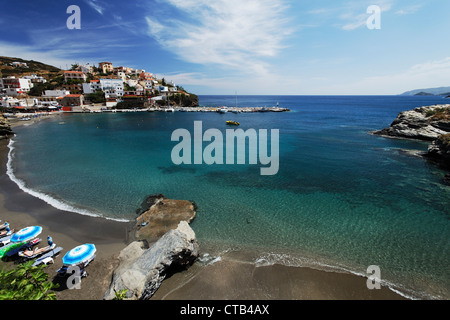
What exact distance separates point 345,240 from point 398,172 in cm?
1829

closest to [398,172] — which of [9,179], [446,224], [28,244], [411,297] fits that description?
[446,224]

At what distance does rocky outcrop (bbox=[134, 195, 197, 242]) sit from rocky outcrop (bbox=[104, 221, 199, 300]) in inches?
65.8

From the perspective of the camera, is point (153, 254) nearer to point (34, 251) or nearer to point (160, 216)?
point (160, 216)

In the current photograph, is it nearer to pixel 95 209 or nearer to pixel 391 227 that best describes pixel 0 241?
pixel 95 209

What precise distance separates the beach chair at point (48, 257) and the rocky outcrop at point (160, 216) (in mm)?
4308

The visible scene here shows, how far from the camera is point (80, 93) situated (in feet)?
366

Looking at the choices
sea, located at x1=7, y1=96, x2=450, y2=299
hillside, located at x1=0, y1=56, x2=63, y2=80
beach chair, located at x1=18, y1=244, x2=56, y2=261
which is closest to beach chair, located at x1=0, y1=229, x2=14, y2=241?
beach chair, located at x1=18, y1=244, x2=56, y2=261

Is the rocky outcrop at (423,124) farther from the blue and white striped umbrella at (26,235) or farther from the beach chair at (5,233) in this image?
the beach chair at (5,233)

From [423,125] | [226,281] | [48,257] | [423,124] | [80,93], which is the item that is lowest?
[226,281]

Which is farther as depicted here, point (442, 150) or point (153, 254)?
point (442, 150)

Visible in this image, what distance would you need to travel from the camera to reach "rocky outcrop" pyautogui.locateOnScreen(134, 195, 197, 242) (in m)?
14.8

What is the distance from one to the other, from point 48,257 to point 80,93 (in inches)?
4964

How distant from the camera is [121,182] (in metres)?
22.9

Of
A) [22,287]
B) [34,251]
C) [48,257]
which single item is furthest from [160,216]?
[22,287]
